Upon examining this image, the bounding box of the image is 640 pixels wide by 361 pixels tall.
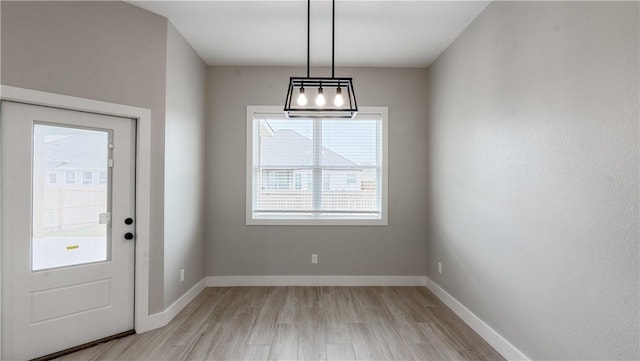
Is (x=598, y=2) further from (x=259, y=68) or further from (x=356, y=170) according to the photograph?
(x=259, y=68)

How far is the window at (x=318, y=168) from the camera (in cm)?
439

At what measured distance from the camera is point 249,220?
169 inches

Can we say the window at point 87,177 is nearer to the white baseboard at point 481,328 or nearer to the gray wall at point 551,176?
the gray wall at point 551,176

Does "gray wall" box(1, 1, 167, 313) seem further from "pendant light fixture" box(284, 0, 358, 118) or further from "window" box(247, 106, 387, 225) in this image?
"window" box(247, 106, 387, 225)

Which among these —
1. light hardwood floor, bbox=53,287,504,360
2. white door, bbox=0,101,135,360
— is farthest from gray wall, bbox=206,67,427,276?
white door, bbox=0,101,135,360

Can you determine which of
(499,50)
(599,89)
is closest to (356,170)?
(499,50)

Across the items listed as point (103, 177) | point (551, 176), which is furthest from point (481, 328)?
point (103, 177)

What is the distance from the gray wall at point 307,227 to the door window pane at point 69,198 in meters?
1.57

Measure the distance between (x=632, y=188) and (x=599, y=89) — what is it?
0.57m

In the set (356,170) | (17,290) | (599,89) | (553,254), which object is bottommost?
(17,290)

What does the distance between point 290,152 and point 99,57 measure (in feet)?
7.79

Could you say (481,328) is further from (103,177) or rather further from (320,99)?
(103,177)

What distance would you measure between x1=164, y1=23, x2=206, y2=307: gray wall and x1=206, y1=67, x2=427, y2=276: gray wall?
22 centimetres

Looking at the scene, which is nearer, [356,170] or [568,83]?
[568,83]
